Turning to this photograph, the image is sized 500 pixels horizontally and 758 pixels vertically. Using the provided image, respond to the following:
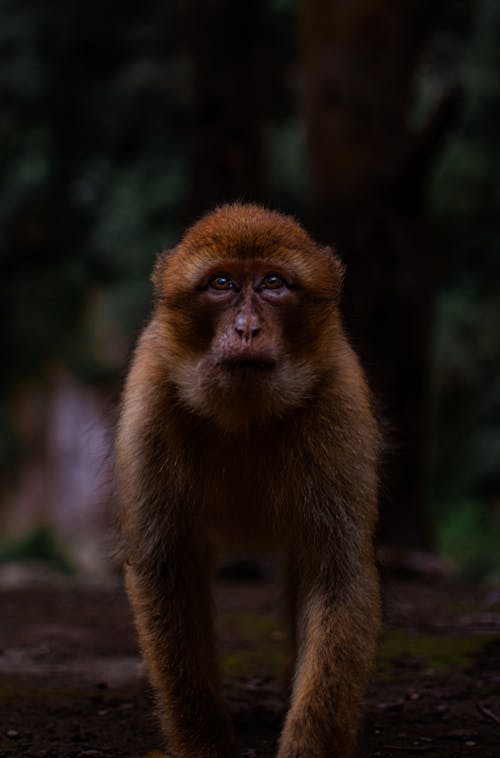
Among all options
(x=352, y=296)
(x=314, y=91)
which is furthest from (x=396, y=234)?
(x=314, y=91)

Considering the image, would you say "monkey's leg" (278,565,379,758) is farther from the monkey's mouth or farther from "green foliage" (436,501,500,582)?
"green foliage" (436,501,500,582)

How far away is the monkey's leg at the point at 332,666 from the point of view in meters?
2.91

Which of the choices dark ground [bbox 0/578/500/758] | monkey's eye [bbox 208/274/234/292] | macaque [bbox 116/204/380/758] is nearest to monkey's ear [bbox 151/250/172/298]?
macaque [bbox 116/204/380/758]

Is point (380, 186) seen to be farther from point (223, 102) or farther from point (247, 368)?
point (247, 368)

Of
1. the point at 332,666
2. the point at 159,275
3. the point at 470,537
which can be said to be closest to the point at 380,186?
the point at 159,275

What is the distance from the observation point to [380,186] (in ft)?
24.0

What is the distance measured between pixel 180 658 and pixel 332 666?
50 centimetres

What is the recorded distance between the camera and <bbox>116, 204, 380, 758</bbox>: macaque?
3.02 meters

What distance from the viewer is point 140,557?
10.9 ft

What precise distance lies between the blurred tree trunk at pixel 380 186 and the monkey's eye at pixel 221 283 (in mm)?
4166

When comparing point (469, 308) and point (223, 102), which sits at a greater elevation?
point (223, 102)

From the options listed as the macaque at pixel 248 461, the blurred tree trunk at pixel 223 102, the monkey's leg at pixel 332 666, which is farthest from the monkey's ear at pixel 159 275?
the blurred tree trunk at pixel 223 102

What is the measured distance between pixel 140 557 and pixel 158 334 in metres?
0.68

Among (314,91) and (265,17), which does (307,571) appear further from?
(265,17)
